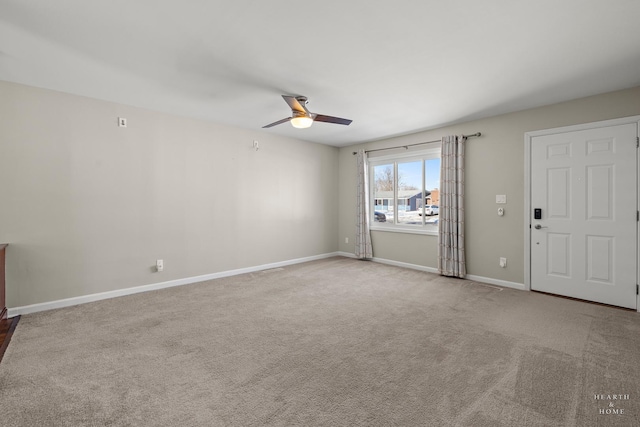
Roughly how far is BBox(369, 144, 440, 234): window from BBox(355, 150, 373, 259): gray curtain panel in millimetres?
157

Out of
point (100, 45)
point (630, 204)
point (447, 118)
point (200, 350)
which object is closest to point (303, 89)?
point (100, 45)

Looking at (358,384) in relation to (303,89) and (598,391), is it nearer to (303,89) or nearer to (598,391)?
→ (598,391)

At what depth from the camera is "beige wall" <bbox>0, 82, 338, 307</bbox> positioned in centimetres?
340

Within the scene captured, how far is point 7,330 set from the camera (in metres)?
2.95

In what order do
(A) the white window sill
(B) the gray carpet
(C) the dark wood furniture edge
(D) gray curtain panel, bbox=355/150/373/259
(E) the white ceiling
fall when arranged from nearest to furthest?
(B) the gray carpet < (E) the white ceiling < (C) the dark wood furniture edge < (A) the white window sill < (D) gray curtain panel, bbox=355/150/373/259

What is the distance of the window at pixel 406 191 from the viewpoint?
→ 5.53m

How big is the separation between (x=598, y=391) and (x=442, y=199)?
3436 millimetres

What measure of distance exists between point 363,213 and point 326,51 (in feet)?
13.4

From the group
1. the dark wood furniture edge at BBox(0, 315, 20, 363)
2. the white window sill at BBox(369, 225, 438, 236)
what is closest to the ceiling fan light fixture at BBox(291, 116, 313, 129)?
the white window sill at BBox(369, 225, 438, 236)

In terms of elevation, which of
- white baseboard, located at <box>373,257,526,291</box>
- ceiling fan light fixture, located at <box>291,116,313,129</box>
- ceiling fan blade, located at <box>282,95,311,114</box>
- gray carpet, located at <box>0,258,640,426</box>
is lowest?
gray carpet, located at <box>0,258,640,426</box>

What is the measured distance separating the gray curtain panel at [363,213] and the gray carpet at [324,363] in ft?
8.11

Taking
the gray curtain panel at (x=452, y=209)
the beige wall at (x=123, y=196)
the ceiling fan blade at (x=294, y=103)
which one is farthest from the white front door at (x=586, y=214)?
the beige wall at (x=123, y=196)

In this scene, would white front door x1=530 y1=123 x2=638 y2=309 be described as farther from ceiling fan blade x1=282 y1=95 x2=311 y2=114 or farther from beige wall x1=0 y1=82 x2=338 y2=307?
beige wall x1=0 y1=82 x2=338 y2=307

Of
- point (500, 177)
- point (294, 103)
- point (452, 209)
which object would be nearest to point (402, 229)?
point (452, 209)
